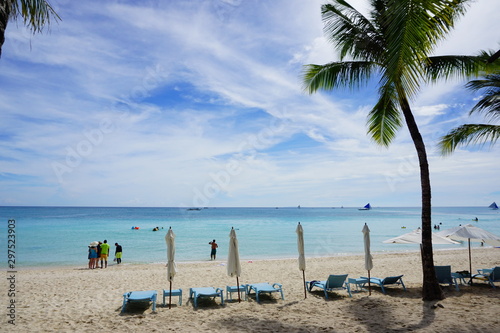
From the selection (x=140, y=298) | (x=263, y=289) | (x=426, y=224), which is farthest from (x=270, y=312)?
(x=426, y=224)

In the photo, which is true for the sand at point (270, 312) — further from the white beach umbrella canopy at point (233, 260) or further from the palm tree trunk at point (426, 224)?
the white beach umbrella canopy at point (233, 260)

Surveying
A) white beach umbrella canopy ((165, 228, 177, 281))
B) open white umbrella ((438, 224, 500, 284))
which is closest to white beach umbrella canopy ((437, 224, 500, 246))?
open white umbrella ((438, 224, 500, 284))

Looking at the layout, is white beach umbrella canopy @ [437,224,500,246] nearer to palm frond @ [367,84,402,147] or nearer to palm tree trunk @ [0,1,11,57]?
palm frond @ [367,84,402,147]

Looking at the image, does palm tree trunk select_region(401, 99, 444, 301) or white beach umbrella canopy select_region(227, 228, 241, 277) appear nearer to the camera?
palm tree trunk select_region(401, 99, 444, 301)

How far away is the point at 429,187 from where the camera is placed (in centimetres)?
812

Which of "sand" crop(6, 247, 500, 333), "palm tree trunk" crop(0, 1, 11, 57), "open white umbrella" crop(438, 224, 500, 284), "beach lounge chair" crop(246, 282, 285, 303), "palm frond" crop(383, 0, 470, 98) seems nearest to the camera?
"palm tree trunk" crop(0, 1, 11, 57)

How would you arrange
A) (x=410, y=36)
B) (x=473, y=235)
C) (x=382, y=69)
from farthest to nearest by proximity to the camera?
(x=473, y=235) → (x=382, y=69) → (x=410, y=36)

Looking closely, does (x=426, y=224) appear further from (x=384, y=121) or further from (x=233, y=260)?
(x=233, y=260)

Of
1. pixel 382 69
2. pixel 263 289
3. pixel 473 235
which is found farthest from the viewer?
pixel 473 235

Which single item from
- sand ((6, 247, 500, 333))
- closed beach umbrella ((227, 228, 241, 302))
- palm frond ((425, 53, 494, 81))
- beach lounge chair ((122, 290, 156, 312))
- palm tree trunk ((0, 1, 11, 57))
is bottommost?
sand ((6, 247, 500, 333))

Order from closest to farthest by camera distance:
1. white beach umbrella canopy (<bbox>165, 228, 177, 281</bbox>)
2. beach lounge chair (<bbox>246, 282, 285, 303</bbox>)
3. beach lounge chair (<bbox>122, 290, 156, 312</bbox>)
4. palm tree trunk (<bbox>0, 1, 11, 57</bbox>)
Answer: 1. palm tree trunk (<bbox>0, 1, 11, 57</bbox>)
2. beach lounge chair (<bbox>122, 290, 156, 312</bbox>)
3. white beach umbrella canopy (<bbox>165, 228, 177, 281</bbox>)
4. beach lounge chair (<bbox>246, 282, 285, 303</bbox>)

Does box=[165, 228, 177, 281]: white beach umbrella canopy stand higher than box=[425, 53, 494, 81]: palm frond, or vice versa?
box=[425, 53, 494, 81]: palm frond

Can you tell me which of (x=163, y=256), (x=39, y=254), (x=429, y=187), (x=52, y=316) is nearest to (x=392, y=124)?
(x=429, y=187)

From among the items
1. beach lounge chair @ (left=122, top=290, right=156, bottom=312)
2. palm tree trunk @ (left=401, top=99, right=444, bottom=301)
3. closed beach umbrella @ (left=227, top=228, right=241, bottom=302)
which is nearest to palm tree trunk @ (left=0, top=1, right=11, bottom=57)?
beach lounge chair @ (left=122, top=290, right=156, bottom=312)
